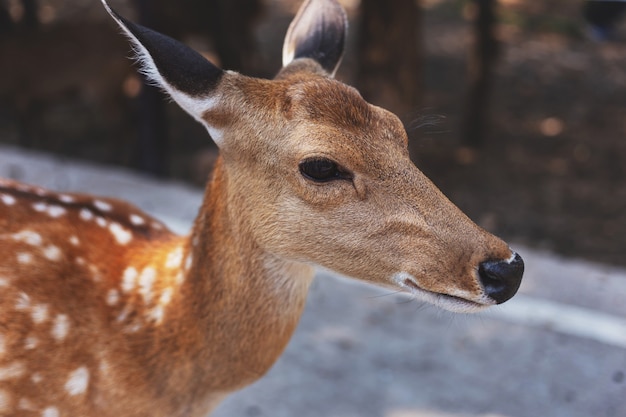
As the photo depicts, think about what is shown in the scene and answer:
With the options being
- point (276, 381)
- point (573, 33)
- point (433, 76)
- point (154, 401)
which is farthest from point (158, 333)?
point (573, 33)

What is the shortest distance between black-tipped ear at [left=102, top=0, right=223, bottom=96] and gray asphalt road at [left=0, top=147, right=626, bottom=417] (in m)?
1.96

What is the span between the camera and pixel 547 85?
27.5ft

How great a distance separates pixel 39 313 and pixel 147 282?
0.35m

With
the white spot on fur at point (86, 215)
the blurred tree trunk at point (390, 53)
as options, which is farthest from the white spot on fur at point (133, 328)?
the blurred tree trunk at point (390, 53)

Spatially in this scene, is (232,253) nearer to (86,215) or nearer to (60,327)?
(60,327)

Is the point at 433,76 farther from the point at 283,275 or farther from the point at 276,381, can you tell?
the point at 283,275

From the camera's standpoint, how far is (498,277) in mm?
2109

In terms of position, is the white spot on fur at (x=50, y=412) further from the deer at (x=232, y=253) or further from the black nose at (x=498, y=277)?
the black nose at (x=498, y=277)

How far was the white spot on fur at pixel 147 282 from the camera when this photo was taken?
260cm

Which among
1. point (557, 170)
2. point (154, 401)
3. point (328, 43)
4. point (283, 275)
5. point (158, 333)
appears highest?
point (328, 43)

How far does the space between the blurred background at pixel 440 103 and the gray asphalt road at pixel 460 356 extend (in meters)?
1.30

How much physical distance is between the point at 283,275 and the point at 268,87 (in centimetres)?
55

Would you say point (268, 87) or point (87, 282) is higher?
point (268, 87)

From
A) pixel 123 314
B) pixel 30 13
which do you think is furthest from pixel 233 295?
pixel 30 13
